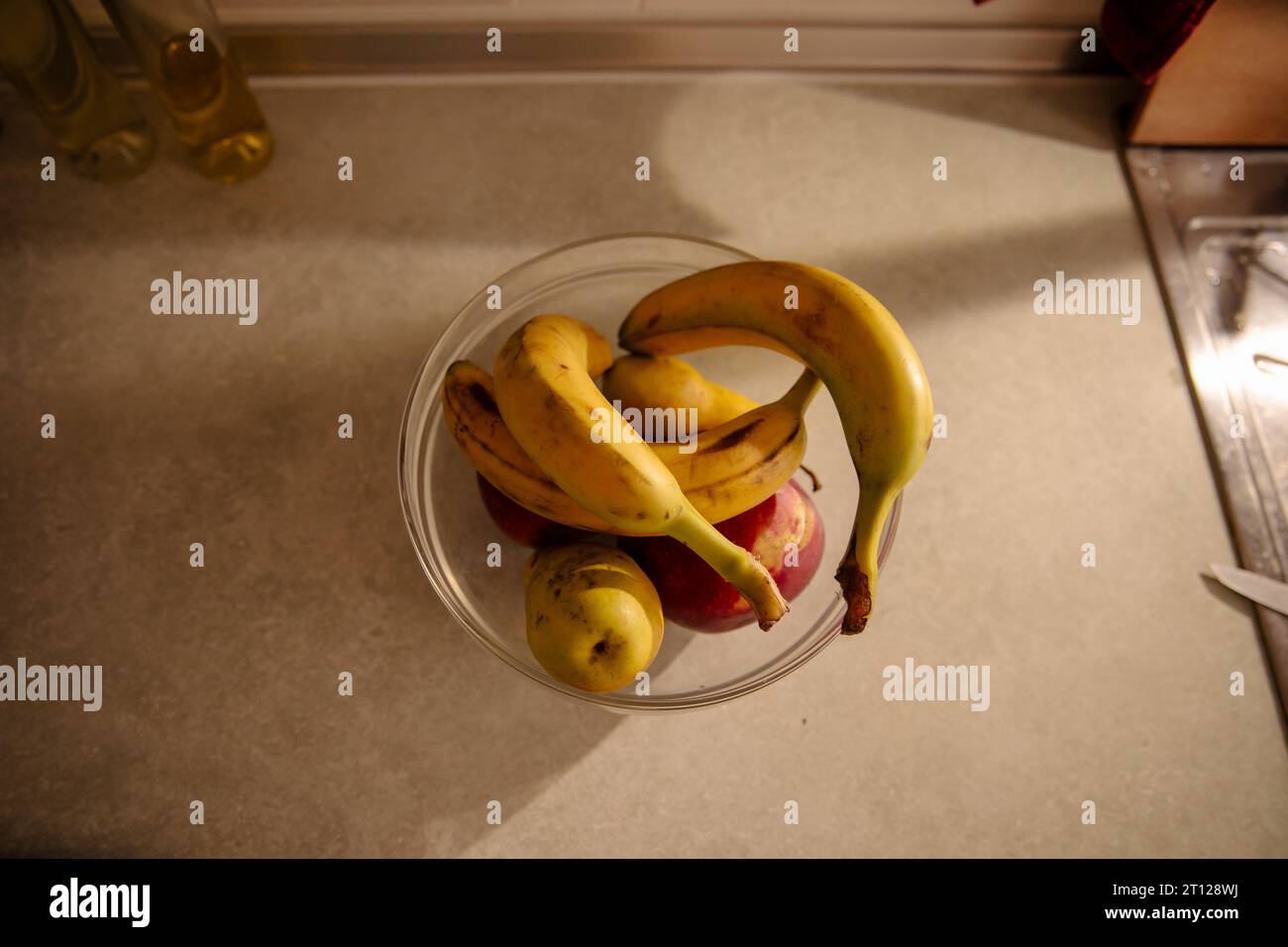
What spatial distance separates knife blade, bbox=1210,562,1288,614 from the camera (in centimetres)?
71

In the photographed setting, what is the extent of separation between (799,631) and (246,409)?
504 mm

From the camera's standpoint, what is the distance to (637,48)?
0.88m

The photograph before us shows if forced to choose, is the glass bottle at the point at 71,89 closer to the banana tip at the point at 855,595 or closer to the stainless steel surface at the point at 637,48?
the stainless steel surface at the point at 637,48

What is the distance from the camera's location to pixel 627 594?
53 centimetres

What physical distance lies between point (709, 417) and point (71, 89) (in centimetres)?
63

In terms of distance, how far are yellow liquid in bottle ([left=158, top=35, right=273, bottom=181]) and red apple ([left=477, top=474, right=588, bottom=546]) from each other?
449 millimetres

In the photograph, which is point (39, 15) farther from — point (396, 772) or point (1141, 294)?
point (1141, 294)

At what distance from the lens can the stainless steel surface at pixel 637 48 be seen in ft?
2.80

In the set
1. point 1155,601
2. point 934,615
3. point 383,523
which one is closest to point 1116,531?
point 1155,601
